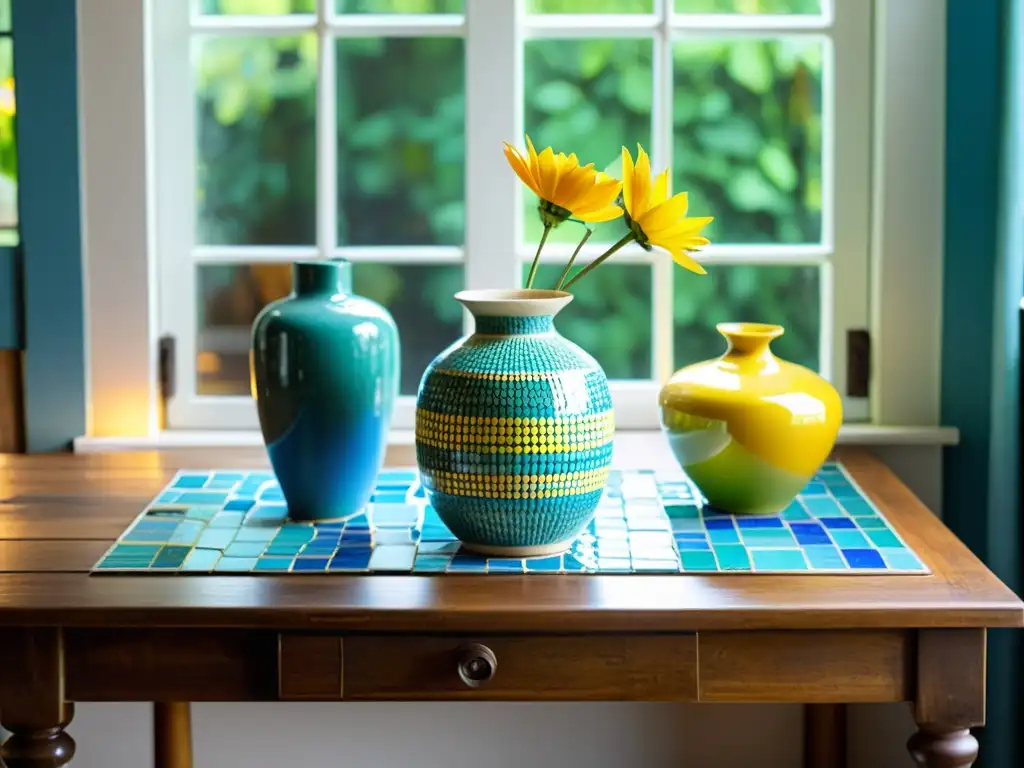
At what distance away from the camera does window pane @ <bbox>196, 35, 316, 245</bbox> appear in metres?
2.20

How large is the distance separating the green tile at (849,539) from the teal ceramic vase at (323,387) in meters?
0.60

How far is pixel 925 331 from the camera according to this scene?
7.01ft

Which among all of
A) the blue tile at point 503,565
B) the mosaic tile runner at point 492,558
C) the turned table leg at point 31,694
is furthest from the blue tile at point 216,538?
the blue tile at point 503,565

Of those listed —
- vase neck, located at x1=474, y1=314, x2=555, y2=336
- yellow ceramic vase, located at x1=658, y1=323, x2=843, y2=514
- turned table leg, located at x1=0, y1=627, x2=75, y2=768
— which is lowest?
turned table leg, located at x1=0, y1=627, x2=75, y2=768

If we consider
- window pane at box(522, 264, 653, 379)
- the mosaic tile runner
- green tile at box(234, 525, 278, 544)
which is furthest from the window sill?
green tile at box(234, 525, 278, 544)

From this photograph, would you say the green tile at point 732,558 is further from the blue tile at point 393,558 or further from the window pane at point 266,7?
the window pane at point 266,7

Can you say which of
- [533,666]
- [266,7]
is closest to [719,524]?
[533,666]

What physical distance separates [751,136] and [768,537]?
2.74 feet

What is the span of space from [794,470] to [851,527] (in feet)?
0.33

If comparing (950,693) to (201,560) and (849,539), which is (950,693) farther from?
(201,560)

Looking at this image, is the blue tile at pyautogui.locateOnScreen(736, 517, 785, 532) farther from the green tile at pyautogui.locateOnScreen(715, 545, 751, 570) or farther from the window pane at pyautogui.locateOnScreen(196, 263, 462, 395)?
the window pane at pyautogui.locateOnScreen(196, 263, 462, 395)

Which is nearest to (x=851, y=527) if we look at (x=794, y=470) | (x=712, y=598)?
(x=794, y=470)

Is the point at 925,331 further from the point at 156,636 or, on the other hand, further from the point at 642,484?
the point at 156,636

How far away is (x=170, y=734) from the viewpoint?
208 centimetres
